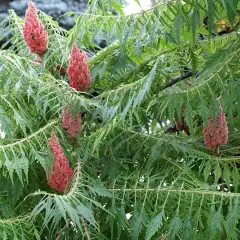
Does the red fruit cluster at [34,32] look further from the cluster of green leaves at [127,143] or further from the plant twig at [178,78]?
the plant twig at [178,78]

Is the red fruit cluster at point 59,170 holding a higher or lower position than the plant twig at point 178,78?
higher

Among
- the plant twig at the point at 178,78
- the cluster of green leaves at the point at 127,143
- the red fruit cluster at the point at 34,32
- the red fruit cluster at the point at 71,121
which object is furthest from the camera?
the plant twig at the point at 178,78

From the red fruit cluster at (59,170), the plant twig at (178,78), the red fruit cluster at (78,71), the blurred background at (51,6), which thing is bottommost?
the blurred background at (51,6)

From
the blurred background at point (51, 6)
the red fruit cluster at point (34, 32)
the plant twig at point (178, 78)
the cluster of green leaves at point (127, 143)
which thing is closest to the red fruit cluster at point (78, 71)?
the cluster of green leaves at point (127, 143)

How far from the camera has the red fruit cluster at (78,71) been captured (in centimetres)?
169

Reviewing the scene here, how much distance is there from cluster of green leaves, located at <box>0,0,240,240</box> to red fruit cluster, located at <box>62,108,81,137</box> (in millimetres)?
28

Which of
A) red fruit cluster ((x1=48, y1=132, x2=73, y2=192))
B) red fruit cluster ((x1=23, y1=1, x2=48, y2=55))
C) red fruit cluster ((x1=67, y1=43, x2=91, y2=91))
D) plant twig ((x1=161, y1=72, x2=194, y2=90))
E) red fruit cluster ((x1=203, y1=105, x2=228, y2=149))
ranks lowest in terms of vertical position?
red fruit cluster ((x1=203, y1=105, x2=228, y2=149))

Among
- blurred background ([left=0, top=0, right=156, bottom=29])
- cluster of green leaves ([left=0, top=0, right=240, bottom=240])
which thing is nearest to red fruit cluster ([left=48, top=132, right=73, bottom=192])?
cluster of green leaves ([left=0, top=0, right=240, bottom=240])

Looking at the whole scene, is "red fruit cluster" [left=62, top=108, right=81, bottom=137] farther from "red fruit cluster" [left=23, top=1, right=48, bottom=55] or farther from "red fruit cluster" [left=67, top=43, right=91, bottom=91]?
"red fruit cluster" [left=23, top=1, right=48, bottom=55]

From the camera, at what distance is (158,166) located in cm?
169

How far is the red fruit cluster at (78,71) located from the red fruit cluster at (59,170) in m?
0.23

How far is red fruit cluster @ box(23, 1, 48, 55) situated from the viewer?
178 centimetres

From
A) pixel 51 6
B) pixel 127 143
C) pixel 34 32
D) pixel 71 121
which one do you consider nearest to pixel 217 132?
pixel 127 143

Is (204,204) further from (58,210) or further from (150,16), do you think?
(150,16)
